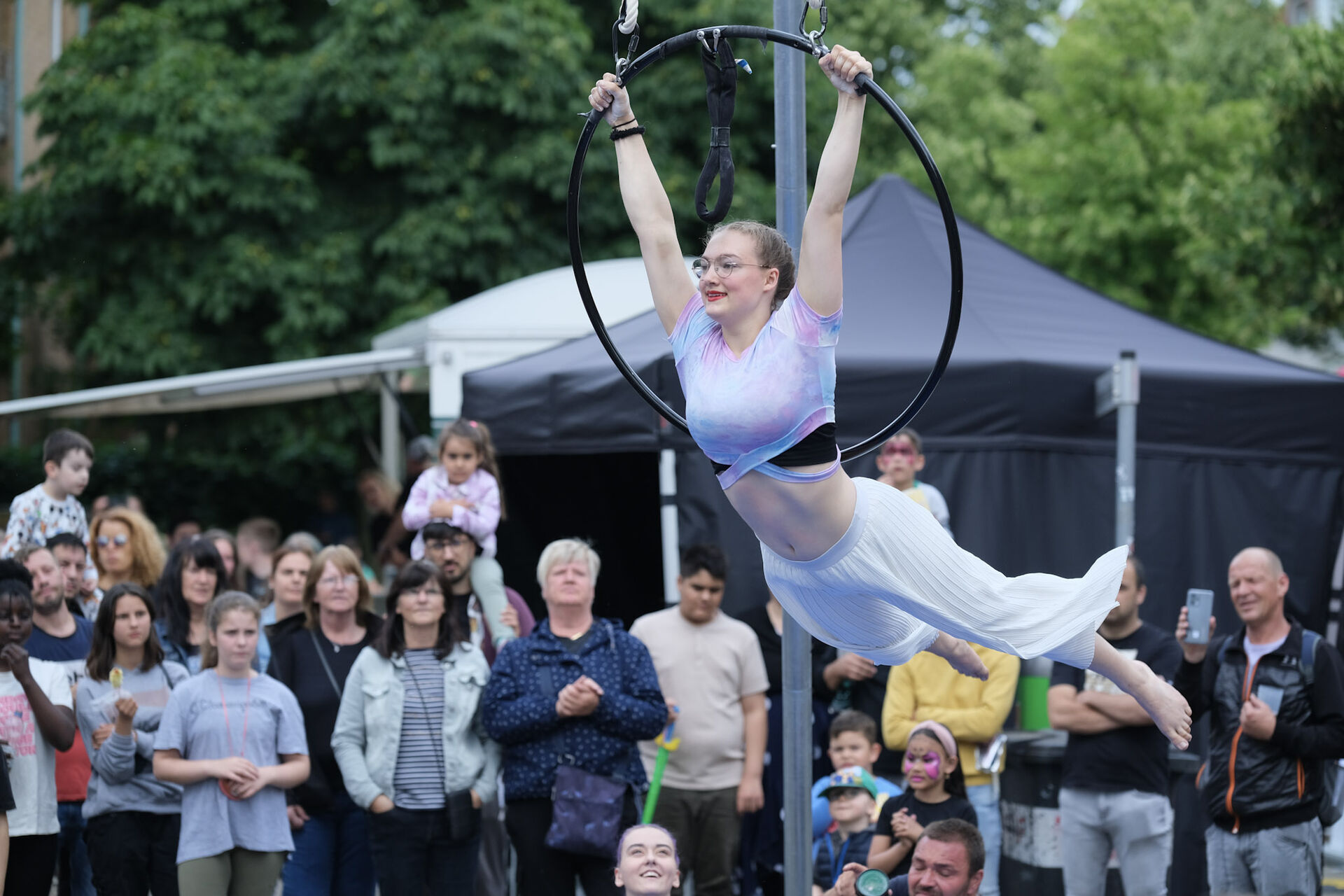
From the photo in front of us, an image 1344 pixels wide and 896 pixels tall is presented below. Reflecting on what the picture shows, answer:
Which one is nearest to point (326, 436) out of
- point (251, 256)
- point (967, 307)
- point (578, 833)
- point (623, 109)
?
point (251, 256)

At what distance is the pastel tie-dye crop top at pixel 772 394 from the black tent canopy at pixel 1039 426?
10.7 ft

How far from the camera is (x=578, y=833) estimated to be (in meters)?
5.33

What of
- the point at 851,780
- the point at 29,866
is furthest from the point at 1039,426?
the point at 29,866

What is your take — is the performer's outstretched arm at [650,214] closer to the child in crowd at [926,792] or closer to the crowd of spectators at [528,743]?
the crowd of spectators at [528,743]

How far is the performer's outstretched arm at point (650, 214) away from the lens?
3814 mm

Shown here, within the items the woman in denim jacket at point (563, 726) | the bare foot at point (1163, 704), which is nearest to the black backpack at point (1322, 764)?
the bare foot at point (1163, 704)

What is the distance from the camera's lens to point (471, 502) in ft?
22.1

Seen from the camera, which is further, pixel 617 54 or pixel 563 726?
pixel 563 726

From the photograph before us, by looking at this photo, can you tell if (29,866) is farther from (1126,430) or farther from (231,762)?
(1126,430)

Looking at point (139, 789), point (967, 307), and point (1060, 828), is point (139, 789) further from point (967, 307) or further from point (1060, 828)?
point (967, 307)

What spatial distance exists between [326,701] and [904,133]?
3.39 metres

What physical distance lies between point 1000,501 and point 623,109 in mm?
3972

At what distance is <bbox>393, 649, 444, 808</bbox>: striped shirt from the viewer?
18.2ft

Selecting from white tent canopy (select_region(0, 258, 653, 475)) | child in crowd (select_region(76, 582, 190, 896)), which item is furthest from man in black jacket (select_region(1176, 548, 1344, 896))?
child in crowd (select_region(76, 582, 190, 896))
